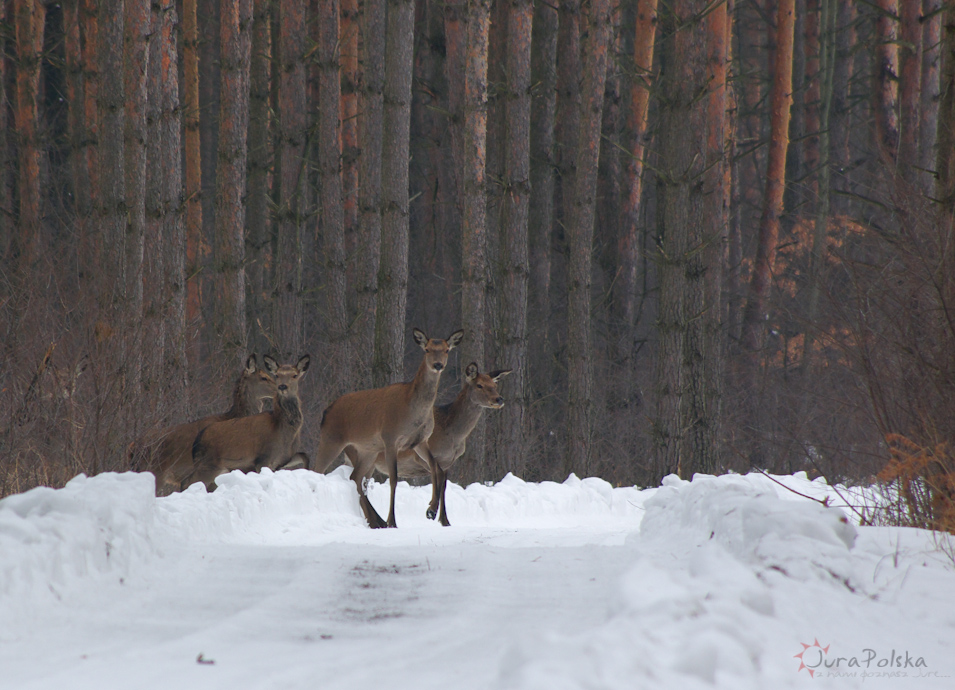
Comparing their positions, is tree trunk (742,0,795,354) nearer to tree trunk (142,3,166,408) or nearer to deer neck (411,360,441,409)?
deer neck (411,360,441,409)

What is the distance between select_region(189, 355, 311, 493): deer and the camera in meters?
12.1

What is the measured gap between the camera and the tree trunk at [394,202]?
16.5 m

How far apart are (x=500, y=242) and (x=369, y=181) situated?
262cm

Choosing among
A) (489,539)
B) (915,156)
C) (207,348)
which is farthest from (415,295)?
(489,539)

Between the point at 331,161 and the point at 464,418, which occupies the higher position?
the point at 331,161

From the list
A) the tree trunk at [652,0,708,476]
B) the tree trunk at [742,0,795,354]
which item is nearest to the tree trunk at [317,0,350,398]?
the tree trunk at [652,0,708,476]

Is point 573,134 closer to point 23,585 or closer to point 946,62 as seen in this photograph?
point 946,62

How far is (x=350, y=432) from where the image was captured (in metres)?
13.0

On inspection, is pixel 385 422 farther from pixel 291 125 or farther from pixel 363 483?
pixel 291 125

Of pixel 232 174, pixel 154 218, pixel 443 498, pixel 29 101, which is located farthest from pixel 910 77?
pixel 29 101

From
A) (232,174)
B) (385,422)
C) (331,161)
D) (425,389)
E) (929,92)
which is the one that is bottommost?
(385,422)

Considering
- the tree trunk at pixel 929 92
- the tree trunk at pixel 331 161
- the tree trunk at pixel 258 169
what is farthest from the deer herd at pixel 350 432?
the tree trunk at pixel 929 92

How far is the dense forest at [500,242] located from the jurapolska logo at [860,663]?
2.44 metres

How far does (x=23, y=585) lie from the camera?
5160 mm
